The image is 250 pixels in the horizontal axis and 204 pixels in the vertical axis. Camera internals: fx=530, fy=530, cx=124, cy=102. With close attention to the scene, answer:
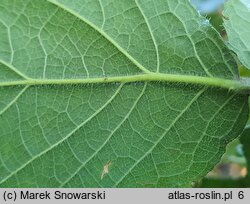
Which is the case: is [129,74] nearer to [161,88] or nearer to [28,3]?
[161,88]

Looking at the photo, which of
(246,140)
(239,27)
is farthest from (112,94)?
(246,140)

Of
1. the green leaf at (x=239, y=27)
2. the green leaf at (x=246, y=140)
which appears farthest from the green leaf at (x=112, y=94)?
the green leaf at (x=246, y=140)

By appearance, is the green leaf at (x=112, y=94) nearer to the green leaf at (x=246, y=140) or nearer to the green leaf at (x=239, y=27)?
the green leaf at (x=239, y=27)

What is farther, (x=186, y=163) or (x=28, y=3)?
(x=186, y=163)

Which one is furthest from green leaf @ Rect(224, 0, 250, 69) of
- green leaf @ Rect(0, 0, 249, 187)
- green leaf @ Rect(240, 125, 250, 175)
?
green leaf @ Rect(240, 125, 250, 175)

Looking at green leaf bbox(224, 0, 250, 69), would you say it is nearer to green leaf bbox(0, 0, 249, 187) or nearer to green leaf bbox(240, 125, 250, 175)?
green leaf bbox(0, 0, 249, 187)

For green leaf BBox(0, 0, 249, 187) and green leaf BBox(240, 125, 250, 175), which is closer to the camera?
green leaf BBox(0, 0, 249, 187)

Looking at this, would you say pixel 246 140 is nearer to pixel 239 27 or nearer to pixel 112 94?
pixel 239 27
